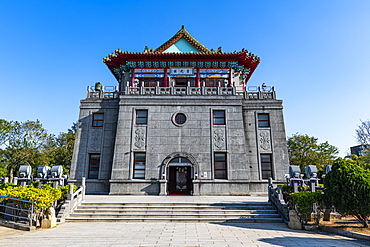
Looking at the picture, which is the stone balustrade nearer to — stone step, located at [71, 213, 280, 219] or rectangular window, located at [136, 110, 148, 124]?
rectangular window, located at [136, 110, 148, 124]

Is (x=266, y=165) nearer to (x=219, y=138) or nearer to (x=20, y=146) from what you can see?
(x=219, y=138)

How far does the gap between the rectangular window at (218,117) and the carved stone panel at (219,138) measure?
536mm

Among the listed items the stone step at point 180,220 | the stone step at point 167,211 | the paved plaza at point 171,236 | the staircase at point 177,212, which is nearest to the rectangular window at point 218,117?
the staircase at point 177,212

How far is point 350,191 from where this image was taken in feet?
24.6

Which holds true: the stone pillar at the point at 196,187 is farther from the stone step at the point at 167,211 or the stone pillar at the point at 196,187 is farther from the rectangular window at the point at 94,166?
the rectangular window at the point at 94,166

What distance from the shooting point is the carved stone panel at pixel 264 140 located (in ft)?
51.9

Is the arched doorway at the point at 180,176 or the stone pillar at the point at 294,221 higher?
the arched doorway at the point at 180,176

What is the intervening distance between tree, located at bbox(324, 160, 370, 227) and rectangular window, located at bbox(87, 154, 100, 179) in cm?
1298

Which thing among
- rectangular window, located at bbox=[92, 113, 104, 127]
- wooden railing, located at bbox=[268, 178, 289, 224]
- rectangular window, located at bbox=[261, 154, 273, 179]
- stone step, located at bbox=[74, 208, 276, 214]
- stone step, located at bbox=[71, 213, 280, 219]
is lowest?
stone step, located at bbox=[71, 213, 280, 219]

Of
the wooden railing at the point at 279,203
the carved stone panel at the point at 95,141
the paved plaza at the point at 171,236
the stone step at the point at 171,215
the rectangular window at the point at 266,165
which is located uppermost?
the carved stone panel at the point at 95,141

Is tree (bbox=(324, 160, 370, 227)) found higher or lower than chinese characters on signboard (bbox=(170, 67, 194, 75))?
lower

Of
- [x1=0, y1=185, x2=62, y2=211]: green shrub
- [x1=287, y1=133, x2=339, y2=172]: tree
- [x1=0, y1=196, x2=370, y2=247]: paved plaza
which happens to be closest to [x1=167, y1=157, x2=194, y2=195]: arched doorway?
[x1=0, y1=196, x2=370, y2=247]: paved plaza

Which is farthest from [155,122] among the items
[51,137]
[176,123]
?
[51,137]

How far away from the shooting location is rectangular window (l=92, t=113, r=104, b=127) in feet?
54.2
